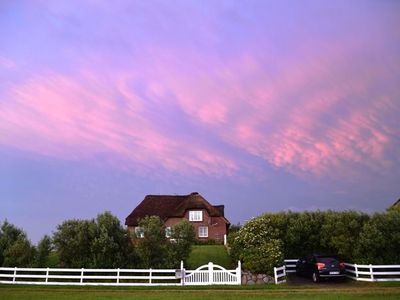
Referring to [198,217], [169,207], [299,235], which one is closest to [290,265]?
[299,235]

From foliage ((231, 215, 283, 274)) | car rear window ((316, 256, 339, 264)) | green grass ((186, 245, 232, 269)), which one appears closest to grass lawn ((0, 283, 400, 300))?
car rear window ((316, 256, 339, 264))

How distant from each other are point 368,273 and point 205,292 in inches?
392

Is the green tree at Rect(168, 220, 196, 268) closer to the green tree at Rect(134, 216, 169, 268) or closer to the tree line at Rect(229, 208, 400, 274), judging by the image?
the green tree at Rect(134, 216, 169, 268)

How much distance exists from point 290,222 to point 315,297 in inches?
515

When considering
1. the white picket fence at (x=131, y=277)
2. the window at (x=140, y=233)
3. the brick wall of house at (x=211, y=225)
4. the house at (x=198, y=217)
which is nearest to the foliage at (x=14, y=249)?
the white picket fence at (x=131, y=277)

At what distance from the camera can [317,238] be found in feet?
107

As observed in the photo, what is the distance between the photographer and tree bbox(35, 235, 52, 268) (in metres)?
29.2

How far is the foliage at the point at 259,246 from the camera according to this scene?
27391mm

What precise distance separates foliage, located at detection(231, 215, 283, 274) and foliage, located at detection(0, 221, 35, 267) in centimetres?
1351

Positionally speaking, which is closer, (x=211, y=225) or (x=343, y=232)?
(x=343, y=232)

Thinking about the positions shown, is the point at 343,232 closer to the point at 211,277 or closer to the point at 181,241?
the point at 211,277

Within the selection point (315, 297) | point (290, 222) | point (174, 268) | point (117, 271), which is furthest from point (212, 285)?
point (290, 222)

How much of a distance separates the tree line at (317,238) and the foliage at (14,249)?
1348 cm

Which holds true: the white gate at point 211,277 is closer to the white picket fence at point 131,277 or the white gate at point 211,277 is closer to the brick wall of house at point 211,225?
the white picket fence at point 131,277
